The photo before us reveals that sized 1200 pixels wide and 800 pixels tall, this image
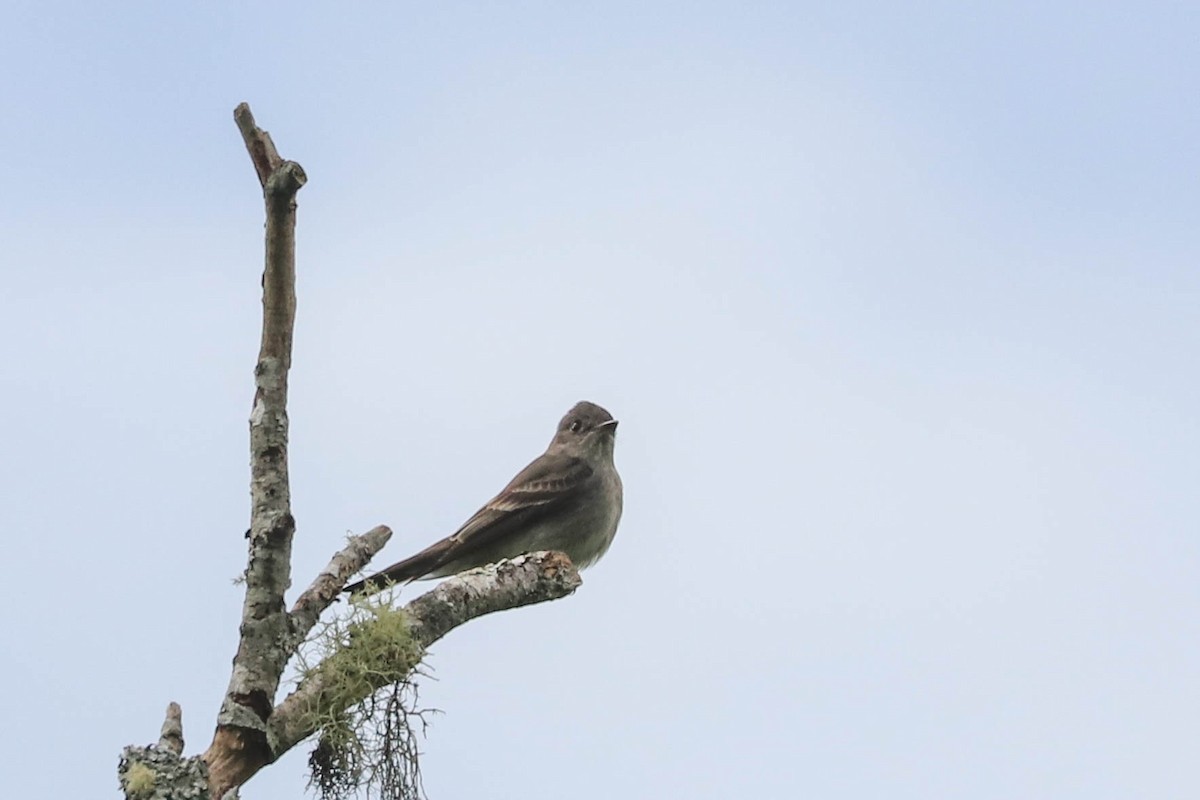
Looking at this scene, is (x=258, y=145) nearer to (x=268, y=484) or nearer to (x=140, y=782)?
(x=268, y=484)

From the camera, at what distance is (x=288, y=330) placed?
21.0 feet

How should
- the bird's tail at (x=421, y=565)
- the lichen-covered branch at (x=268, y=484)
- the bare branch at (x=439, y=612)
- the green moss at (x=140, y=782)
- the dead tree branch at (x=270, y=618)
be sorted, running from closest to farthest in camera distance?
the green moss at (x=140, y=782) → the dead tree branch at (x=270, y=618) → the lichen-covered branch at (x=268, y=484) → the bare branch at (x=439, y=612) → the bird's tail at (x=421, y=565)

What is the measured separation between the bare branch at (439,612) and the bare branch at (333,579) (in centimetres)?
27

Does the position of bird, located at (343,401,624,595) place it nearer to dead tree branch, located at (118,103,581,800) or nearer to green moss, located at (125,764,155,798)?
dead tree branch, located at (118,103,581,800)

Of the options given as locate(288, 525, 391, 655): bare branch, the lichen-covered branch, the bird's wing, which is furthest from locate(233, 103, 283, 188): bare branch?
the bird's wing

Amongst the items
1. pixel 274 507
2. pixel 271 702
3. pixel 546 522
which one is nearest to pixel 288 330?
pixel 274 507

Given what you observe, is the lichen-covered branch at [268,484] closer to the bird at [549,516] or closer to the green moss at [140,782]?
the green moss at [140,782]

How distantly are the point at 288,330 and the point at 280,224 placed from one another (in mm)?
401

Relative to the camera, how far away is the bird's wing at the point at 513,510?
12039 mm

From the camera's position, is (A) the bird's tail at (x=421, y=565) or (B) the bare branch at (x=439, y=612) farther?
(A) the bird's tail at (x=421, y=565)

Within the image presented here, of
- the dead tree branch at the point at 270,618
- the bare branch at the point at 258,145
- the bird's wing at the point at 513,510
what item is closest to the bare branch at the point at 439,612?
the dead tree branch at the point at 270,618

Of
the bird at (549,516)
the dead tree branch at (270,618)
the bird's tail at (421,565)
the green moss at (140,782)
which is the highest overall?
the bird at (549,516)

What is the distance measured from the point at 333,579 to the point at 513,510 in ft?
19.4

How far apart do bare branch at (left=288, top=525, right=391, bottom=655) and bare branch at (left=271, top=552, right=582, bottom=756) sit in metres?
0.27
